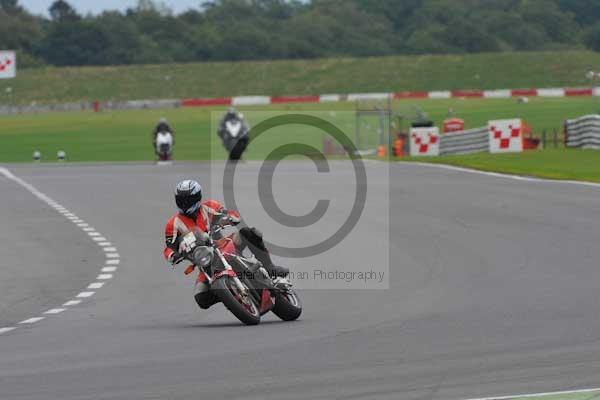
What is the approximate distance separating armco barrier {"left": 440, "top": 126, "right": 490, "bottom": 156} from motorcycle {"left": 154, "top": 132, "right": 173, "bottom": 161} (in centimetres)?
847

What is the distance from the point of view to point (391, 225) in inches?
906

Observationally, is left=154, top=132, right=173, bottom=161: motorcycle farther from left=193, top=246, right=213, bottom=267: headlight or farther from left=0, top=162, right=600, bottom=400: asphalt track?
left=193, top=246, right=213, bottom=267: headlight

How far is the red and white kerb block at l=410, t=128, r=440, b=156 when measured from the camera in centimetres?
4609

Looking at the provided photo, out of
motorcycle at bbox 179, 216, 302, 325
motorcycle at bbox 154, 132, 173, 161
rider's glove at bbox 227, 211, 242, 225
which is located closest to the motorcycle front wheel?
motorcycle at bbox 179, 216, 302, 325

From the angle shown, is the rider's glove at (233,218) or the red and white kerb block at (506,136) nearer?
the rider's glove at (233,218)

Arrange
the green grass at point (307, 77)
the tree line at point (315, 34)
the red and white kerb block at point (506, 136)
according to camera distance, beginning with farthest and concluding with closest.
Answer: the tree line at point (315, 34), the green grass at point (307, 77), the red and white kerb block at point (506, 136)

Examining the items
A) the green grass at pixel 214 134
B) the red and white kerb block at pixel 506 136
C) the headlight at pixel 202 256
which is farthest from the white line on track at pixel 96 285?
the red and white kerb block at pixel 506 136

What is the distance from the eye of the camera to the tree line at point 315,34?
499 ft

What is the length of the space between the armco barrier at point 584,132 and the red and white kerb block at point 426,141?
421 cm

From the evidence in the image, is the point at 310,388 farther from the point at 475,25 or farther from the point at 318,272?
the point at 475,25

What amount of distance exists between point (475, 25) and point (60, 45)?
4479 cm

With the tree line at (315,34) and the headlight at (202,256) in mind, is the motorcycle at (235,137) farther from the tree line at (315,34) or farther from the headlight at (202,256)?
the tree line at (315,34)

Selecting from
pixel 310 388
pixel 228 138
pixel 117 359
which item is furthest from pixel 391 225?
pixel 228 138

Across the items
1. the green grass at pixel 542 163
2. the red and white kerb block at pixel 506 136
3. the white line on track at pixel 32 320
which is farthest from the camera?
the red and white kerb block at pixel 506 136
